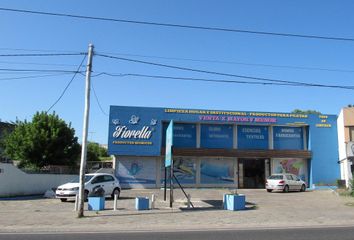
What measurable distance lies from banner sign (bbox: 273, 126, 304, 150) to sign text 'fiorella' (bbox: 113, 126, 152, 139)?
1139 cm

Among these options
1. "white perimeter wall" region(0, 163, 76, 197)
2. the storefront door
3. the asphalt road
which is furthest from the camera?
the storefront door

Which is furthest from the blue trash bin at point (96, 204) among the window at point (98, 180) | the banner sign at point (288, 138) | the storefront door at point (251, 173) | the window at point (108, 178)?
the banner sign at point (288, 138)

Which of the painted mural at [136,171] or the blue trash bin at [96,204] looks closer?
the blue trash bin at [96,204]

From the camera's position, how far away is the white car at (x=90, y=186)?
959 inches

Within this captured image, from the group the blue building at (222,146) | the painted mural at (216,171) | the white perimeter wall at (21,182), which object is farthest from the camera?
the painted mural at (216,171)

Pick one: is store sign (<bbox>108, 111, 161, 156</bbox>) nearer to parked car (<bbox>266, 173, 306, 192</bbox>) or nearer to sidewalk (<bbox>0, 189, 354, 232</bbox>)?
parked car (<bbox>266, 173, 306, 192</bbox>)

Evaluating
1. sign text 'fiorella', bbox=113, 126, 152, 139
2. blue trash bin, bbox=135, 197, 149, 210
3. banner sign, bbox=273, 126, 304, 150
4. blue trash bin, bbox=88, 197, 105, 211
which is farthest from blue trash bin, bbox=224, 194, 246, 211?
banner sign, bbox=273, 126, 304, 150

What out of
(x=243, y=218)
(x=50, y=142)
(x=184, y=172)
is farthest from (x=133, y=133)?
(x=243, y=218)

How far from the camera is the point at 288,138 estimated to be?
132 feet

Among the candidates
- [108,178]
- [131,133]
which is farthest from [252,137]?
[108,178]

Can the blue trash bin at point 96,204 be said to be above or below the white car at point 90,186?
below

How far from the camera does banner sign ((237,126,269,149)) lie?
129 ft

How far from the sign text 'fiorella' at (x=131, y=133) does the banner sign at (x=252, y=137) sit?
26.5 feet

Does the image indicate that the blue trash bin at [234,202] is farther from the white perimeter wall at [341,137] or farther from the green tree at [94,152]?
the green tree at [94,152]
